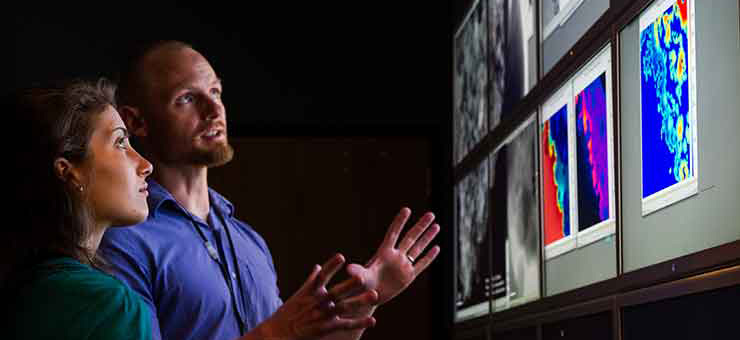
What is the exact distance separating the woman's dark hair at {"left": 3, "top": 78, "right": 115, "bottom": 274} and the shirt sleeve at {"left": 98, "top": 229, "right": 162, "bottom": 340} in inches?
16.9

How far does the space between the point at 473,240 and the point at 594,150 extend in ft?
6.11

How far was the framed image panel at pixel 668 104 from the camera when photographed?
2.06 meters

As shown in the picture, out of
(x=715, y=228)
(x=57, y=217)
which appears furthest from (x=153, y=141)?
(x=715, y=228)

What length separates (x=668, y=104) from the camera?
7.13 feet

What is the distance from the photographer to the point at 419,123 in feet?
18.7

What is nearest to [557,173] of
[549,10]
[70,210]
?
[549,10]

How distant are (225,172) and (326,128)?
0.53 m

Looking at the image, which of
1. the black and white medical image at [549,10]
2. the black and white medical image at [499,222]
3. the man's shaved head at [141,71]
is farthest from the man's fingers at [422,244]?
the black and white medical image at [499,222]

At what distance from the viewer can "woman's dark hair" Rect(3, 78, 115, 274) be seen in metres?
1.64

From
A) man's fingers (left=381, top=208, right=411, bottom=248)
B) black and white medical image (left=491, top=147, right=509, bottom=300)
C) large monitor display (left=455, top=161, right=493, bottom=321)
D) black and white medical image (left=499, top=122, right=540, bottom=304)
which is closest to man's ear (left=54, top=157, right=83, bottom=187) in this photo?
man's fingers (left=381, top=208, right=411, bottom=248)

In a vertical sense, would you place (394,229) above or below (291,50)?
below

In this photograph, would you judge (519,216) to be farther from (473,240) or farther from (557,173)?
(473,240)

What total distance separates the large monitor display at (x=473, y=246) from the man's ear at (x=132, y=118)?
6.15 feet

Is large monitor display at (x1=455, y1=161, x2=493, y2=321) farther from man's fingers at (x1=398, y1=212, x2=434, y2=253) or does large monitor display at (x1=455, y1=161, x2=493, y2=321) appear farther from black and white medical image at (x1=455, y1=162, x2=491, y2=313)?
man's fingers at (x1=398, y1=212, x2=434, y2=253)
